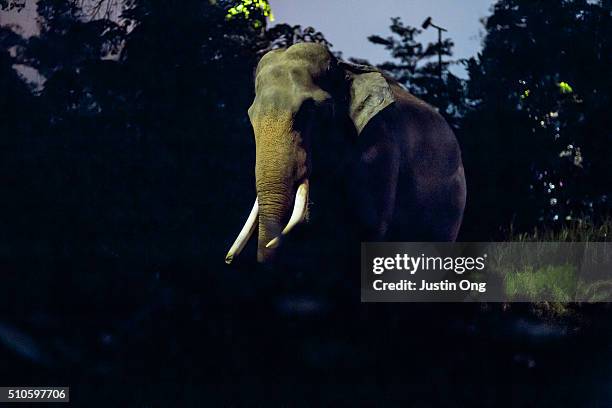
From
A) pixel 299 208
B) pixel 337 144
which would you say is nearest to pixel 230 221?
pixel 337 144

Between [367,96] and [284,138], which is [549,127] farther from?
[284,138]

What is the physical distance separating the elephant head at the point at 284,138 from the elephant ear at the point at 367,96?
0.86 ft

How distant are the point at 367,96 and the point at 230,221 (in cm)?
344

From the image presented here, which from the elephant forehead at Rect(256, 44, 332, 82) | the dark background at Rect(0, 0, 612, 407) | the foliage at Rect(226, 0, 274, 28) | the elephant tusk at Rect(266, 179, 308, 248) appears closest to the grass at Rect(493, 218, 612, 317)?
the dark background at Rect(0, 0, 612, 407)

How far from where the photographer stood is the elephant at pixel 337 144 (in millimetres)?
6316

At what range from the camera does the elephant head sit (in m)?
6.29

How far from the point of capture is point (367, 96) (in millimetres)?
6832

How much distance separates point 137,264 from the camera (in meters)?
8.88

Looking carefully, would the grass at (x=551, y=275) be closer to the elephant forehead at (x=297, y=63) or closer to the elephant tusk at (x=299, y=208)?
the elephant tusk at (x=299, y=208)

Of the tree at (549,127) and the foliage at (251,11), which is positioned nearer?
the foliage at (251,11)

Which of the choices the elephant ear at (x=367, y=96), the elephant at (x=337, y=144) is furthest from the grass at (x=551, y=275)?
the elephant ear at (x=367, y=96)

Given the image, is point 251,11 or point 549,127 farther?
point 549,127

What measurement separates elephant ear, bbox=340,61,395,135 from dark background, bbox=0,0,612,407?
19.5 inches

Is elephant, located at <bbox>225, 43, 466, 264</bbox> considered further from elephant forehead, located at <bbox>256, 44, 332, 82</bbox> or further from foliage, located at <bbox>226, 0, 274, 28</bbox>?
foliage, located at <bbox>226, 0, 274, 28</bbox>
